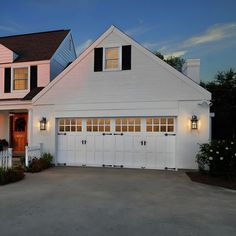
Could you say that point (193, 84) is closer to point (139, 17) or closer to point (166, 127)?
point (166, 127)

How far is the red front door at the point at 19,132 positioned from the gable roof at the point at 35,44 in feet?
11.5

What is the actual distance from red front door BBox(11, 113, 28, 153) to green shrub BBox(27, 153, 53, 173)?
4.43m

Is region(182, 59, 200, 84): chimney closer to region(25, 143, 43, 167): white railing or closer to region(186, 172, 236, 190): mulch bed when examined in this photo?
region(186, 172, 236, 190): mulch bed

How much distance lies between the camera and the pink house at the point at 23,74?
14352mm

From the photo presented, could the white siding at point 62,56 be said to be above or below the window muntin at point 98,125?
above

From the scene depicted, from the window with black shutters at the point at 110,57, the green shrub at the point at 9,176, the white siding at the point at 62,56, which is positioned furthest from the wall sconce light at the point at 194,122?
the white siding at the point at 62,56

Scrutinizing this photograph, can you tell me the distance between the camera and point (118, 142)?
11492mm

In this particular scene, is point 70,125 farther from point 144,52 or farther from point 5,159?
point 144,52

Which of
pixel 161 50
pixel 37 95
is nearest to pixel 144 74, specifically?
pixel 37 95

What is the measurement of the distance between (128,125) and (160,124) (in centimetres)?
146

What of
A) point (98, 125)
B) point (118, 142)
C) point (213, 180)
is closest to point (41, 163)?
point (98, 125)

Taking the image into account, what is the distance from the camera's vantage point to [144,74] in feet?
36.7

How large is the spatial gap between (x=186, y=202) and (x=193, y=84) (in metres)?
5.91

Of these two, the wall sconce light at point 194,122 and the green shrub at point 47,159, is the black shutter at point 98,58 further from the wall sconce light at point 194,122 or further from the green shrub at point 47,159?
the wall sconce light at point 194,122
